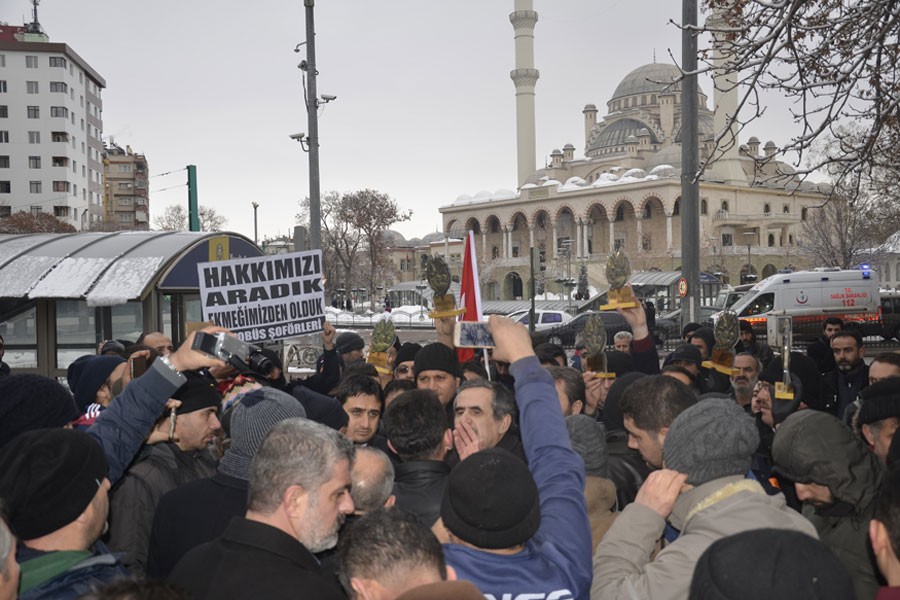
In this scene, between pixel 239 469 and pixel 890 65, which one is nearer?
pixel 239 469

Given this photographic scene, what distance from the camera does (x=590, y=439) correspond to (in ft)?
11.7

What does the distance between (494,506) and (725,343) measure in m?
4.72

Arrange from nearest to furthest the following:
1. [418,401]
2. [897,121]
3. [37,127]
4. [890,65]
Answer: [418,401], [890,65], [897,121], [37,127]

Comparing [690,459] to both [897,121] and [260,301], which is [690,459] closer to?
[260,301]

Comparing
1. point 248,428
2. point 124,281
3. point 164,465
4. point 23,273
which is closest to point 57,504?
point 248,428

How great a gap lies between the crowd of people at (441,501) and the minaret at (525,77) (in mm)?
84200

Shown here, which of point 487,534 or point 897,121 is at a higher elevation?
point 897,121

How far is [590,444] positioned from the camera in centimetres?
357

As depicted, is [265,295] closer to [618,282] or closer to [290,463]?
[618,282]

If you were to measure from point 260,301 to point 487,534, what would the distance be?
4.67 meters

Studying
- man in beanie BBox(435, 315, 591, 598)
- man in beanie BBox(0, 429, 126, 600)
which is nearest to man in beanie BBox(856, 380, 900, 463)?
man in beanie BBox(435, 315, 591, 598)

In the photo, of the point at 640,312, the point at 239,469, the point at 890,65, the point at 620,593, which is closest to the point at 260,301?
the point at 640,312

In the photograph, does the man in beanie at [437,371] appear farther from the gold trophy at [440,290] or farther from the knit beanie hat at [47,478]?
the knit beanie hat at [47,478]

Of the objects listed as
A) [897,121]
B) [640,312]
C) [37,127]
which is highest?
[37,127]
